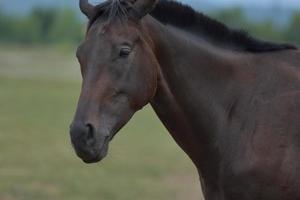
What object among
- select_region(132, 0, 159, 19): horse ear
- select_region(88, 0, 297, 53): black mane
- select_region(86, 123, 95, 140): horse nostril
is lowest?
select_region(86, 123, 95, 140): horse nostril

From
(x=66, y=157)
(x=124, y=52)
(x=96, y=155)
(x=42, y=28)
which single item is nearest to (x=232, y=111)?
(x=124, y=52)

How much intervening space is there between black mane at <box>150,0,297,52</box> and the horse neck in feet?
0.38

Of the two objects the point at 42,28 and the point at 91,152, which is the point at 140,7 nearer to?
the point at 91,152

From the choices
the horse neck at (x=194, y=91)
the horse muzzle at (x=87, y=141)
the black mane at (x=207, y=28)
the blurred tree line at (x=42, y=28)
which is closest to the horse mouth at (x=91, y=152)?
the horse muzzle at (x=87, y=141)

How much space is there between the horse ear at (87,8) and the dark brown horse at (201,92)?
0.03 feet

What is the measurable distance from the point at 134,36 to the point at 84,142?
2.77 ft

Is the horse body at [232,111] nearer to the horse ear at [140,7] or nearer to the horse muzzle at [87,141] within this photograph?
the horse ear at [140,7]

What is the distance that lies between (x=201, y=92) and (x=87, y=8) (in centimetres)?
105

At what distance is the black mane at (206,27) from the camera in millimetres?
5410

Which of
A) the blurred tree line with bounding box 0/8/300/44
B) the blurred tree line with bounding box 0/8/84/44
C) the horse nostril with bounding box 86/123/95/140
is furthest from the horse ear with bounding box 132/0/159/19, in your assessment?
the blurred tree line with bounding box 0/8/84/44

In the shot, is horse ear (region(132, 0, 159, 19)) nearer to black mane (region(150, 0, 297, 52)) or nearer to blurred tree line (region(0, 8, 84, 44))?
black mane (region(150, 0, 297, 52))

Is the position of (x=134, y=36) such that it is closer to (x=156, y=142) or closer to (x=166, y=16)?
(x=166, y=16)

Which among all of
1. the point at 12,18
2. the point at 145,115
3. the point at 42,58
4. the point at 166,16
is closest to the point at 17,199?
the point at 166,16

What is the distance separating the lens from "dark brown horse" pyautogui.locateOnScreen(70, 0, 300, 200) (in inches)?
192
